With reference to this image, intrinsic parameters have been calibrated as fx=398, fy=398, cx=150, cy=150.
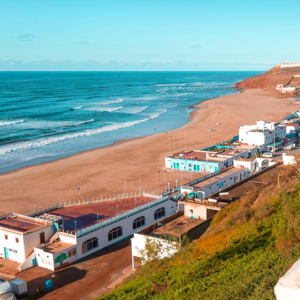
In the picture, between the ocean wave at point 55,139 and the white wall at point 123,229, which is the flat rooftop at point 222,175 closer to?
the white wall at point 123,229

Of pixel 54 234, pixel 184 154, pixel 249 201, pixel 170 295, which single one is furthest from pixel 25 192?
pixel 170 295

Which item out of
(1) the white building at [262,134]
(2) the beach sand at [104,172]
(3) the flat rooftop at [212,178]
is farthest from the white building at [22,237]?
(1) the white building at [262,134]

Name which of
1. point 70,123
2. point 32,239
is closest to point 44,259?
point 32,239

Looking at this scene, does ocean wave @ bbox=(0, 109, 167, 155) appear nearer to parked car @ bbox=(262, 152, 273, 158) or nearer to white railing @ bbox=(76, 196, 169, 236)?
parked car @ bbox=(262, 152, 273, 158)

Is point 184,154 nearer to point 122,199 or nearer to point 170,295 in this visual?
point 122,199

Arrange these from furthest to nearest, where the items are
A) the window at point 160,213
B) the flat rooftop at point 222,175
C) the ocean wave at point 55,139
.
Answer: the ocean wave at point 55,139
the flat rooftop at point 222,175
the window at point 160,213
